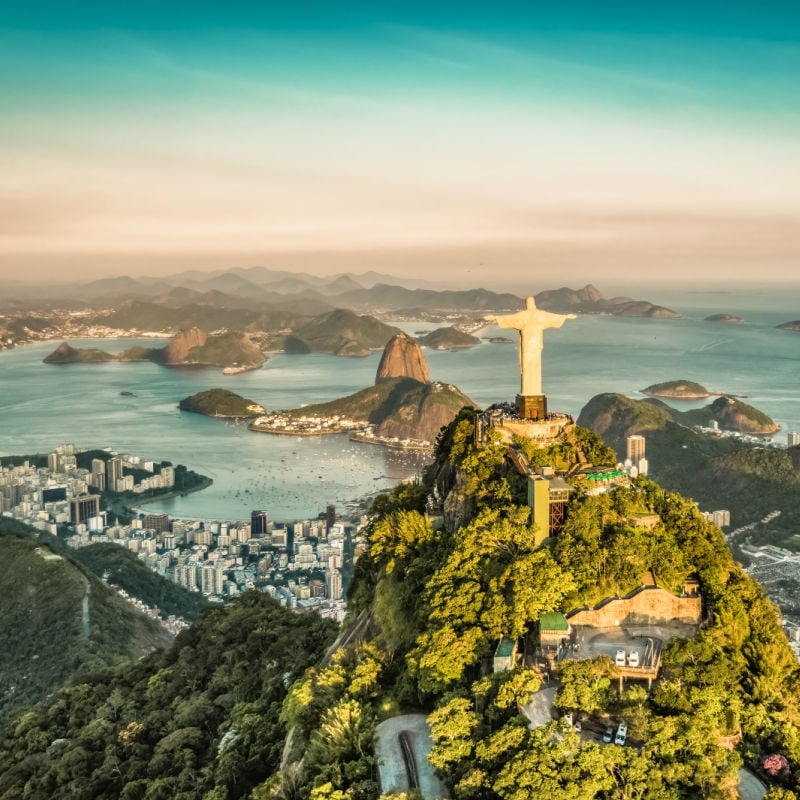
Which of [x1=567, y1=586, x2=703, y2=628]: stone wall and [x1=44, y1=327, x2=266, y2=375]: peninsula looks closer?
[x1=567, y1=586, x2=703, y2=628]: stone wall

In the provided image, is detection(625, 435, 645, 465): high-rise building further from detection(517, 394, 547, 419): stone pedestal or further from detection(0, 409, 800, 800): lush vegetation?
detection(517, 394, 547, 419): stone pedestal

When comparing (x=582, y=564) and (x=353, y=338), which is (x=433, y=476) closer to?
(x=582, y=564)

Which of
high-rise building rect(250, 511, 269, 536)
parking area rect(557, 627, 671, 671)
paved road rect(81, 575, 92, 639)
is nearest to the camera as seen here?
parking area rect(557, 627, 671, 671)

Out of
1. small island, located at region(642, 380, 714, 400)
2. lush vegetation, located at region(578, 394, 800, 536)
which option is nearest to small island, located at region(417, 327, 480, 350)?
small island, located at region(642, 380, 714, 400)

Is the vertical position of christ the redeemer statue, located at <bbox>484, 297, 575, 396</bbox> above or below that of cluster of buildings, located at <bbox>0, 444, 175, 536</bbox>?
above

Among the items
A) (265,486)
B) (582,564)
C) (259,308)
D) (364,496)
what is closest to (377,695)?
(582,564)

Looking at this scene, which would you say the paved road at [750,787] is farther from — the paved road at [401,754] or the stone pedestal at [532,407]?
the stone pedestal at [532,407]

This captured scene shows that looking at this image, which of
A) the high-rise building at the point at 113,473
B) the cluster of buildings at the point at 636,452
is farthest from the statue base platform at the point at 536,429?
the high-rise building at the point at 113,473
